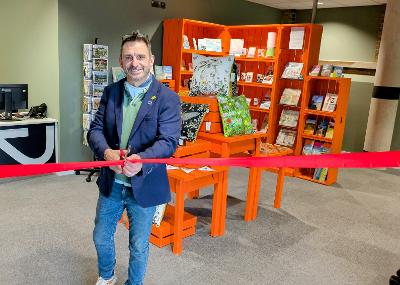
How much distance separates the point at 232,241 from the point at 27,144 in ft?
9.86

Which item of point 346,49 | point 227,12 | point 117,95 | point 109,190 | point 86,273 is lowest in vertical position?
point 86,273

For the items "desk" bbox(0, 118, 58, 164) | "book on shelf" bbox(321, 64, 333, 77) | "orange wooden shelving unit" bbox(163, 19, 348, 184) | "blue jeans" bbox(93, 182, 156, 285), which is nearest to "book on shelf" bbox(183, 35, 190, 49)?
"orange wooden shelving unit" bbox(163, 19, 348, 184)

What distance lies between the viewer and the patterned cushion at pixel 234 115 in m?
3.56

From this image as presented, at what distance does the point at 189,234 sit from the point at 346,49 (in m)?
5.85

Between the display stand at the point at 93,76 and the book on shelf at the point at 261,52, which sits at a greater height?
the book on shelf at the point at 261,52

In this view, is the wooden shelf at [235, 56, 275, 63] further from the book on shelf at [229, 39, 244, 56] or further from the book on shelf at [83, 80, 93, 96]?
the book on shelf at [83, 80, 93, 96]

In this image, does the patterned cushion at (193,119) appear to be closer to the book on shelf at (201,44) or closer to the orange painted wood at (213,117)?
the orange painted wood at (213,117)

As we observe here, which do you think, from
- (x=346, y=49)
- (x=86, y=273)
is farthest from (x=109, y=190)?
(x=346, y=49)

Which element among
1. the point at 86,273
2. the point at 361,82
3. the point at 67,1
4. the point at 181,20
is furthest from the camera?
the point at 361,82

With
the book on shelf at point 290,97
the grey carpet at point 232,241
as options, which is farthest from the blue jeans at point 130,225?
the book on shelf at point 290,97

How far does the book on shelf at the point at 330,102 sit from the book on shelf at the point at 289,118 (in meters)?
0.54

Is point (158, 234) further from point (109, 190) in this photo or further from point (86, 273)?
point (109, 190)

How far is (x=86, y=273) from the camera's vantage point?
276 centimetres

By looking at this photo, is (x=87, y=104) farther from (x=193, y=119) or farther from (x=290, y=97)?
(x=290, y=97)
